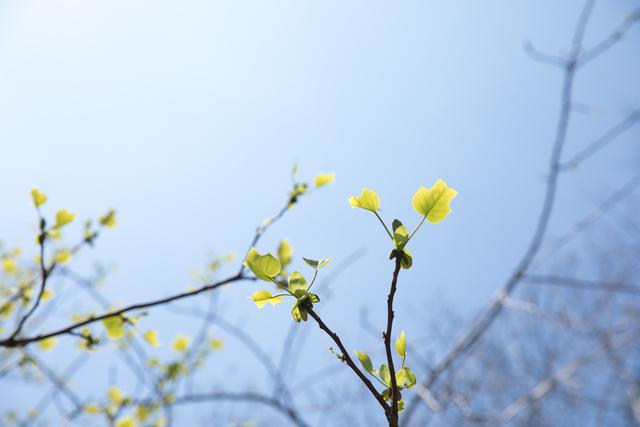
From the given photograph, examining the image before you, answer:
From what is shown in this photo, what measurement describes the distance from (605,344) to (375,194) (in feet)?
8.12

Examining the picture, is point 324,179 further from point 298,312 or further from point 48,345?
point 48,345

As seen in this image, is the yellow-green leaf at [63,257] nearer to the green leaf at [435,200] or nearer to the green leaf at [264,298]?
the green leaf at [264,298]

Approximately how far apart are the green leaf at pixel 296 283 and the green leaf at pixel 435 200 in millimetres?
229

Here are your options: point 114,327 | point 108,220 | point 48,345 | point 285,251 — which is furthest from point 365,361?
point 48,345

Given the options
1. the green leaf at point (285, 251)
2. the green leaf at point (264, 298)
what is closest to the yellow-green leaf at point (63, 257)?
the green leaf at point (285, 251)

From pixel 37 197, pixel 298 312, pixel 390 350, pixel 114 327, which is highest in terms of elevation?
pixel 37 197

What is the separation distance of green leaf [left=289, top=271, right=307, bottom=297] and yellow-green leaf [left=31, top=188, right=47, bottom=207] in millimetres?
1025

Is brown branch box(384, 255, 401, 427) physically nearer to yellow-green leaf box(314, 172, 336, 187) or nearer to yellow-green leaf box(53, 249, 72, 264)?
yellow-green leaf box(314, 172, 336, 187)

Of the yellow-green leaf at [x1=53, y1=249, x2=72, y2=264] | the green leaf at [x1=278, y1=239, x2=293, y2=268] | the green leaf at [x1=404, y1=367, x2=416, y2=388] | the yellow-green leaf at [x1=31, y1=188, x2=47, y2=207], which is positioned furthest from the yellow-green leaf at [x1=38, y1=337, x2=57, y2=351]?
the green leaf at [x1=404, y1=367, x2=416, y2=388]

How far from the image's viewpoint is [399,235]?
618mm

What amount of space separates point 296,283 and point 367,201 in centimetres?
18

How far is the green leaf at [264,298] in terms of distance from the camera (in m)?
0.71

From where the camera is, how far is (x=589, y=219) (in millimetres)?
2137

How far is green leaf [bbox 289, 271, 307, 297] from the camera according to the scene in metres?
0.64
